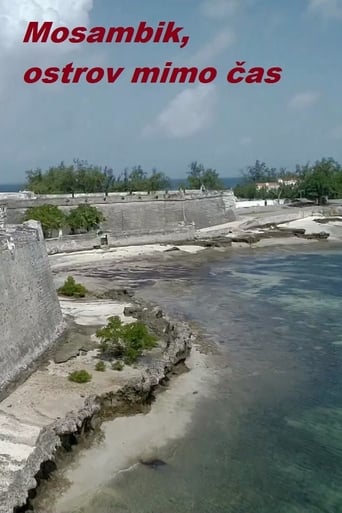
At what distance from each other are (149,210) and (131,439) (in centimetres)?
4813

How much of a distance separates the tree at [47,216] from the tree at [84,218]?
129cm

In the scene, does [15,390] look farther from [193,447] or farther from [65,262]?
[65,262]

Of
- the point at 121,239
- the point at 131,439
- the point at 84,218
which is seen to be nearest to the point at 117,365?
the point at 131,439

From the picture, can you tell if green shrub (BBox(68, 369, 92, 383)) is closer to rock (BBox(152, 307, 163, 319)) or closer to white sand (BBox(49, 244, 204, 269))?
rock (BBox(152, 307, 163, 319))

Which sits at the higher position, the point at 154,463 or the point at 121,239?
the point at 121,239

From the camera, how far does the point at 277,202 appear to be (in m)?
87.6

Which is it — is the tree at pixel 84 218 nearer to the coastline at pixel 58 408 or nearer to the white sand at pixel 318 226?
the white sand at pixel 318 226

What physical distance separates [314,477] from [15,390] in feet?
31.0

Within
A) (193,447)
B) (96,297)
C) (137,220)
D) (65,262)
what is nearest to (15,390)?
(193,447)

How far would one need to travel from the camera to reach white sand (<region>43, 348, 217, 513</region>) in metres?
14.0

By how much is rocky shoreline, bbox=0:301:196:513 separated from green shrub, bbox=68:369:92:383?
1.33m

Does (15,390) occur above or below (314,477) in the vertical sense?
above

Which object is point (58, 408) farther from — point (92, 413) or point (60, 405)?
point (92, 413)

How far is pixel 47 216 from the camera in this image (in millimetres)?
49406
